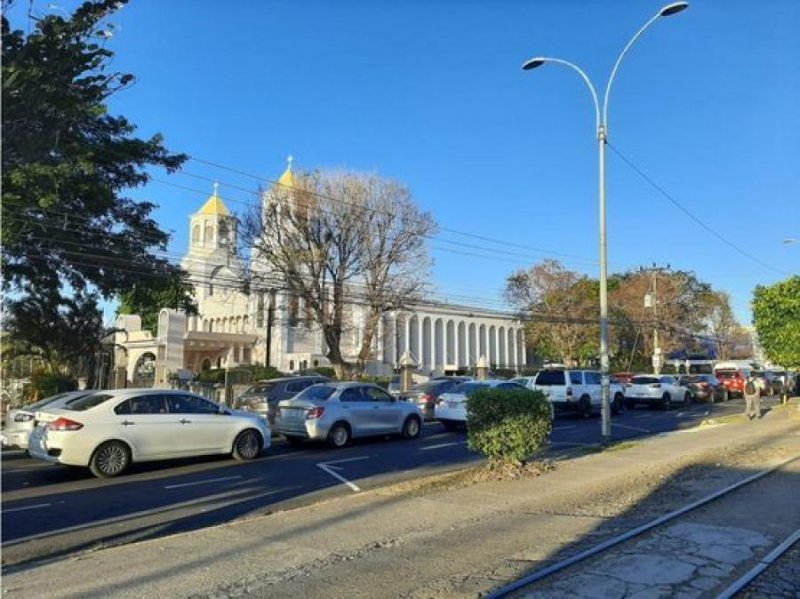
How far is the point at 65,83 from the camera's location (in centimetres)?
1667

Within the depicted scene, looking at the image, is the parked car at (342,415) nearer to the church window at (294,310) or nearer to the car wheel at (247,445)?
the car wheel at (247,445)

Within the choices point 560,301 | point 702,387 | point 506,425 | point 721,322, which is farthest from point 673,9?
point 721,322

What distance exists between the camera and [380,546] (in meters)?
7.46

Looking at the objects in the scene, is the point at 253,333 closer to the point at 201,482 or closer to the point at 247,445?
the point at 247,445

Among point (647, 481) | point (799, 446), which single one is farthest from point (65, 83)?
point (799, 446)

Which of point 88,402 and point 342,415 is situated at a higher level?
point 88,402

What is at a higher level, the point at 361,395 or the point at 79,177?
the point at 79,177

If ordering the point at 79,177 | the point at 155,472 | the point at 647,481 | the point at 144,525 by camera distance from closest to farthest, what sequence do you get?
the point at 144,525 → the point at 647,481 → the point at 155,472 → the point at 79,177

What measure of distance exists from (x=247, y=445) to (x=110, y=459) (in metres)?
3.06

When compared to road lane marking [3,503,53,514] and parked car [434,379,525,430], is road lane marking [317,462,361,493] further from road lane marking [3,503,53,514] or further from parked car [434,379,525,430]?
parked car [434,379,525,430]

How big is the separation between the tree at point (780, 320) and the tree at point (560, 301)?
35286 millimetres

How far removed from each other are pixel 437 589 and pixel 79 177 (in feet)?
58.6

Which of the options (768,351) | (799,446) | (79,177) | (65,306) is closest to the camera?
(799,446)

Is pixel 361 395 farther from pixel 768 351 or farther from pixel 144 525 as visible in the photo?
pixel 768 351
